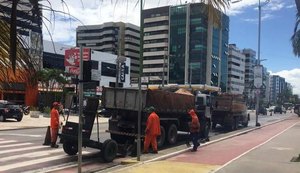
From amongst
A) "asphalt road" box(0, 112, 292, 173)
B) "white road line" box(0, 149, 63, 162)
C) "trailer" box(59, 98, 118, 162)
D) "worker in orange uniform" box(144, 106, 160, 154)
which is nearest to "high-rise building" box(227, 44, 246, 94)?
"worker in orange uniform" box(144, 106, 160, 154)

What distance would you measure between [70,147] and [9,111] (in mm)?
22668

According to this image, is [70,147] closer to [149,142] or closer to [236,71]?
[149,142]

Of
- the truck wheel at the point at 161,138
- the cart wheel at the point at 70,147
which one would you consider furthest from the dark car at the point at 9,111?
the cart wheel at the point at 70,147

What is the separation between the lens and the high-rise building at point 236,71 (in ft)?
537

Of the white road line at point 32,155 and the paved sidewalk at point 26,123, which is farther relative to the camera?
the paved sidewalk at point 26,123

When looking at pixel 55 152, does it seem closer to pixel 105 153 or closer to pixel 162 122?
pixel 105 153

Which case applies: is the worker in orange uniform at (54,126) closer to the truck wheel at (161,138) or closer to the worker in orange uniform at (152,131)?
the worker in orange uniform at (152,131)

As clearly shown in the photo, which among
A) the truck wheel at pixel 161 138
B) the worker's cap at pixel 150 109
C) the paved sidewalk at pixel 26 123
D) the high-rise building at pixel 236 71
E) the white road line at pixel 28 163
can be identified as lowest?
the white road line at pixel 28 163

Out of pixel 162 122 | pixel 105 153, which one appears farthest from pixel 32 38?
pixel 162 122

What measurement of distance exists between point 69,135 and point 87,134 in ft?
1.86

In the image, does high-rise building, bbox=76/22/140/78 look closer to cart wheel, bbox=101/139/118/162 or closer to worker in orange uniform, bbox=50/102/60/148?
cart wheel, bbox=101/139/118/162

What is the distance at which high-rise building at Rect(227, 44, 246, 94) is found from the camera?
537 ft

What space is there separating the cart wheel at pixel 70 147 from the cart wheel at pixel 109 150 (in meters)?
1.35

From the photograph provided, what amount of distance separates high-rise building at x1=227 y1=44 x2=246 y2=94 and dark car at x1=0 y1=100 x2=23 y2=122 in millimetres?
125069
